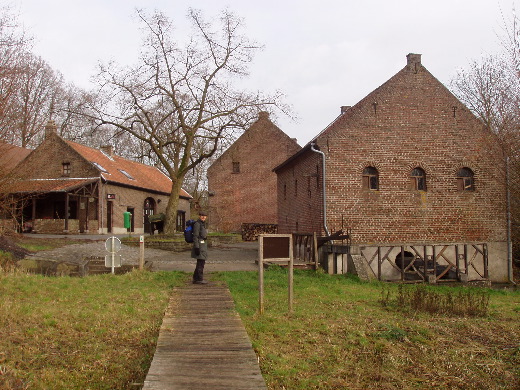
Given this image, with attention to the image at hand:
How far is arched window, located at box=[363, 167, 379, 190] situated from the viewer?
58.3 feet

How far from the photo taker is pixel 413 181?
18062mm

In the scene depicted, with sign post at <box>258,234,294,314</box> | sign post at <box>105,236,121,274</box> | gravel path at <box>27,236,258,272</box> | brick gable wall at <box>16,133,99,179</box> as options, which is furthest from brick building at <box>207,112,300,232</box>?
sign post at <box>258,234,294,314</box>

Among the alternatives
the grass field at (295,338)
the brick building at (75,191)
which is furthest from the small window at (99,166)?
the grass field at (295,338)

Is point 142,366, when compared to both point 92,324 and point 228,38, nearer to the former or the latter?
point 92,324

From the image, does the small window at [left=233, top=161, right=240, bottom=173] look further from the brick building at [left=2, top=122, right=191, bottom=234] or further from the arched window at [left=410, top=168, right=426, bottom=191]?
the arched window at [left=410, top=168, right=426, bottom=191]

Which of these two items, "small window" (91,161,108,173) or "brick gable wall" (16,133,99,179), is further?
"small window" (91,161,108,173)

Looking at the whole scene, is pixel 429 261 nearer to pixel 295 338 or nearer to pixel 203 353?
pixel 295 338

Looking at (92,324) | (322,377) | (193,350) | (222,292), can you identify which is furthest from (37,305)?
(322,377)

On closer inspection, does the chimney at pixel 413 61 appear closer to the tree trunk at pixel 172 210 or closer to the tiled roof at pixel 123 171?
the tree trunk at pixel 172 210

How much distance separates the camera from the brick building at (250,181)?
36531 millimetres

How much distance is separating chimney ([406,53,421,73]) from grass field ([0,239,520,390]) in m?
10.3

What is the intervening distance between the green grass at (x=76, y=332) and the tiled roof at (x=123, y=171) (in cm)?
2277

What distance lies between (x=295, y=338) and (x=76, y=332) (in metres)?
3.19

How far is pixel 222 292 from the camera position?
10.2 m
